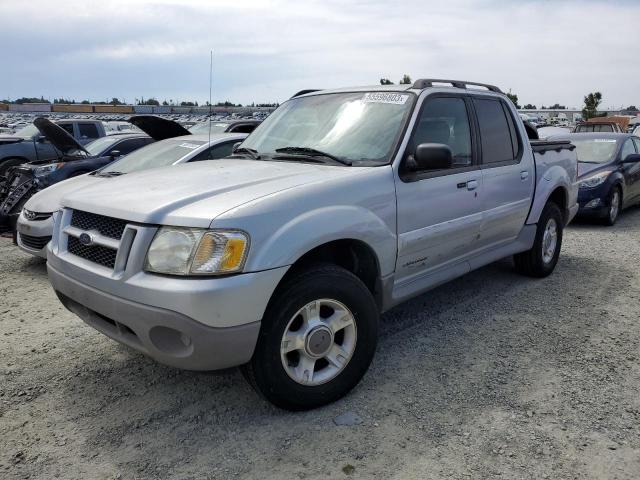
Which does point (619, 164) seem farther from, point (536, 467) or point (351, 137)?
point (536, 467)

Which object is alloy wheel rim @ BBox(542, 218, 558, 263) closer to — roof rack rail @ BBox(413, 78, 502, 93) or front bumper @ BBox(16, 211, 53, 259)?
roof rack rail @ BBox(413, 78, 502, 93)

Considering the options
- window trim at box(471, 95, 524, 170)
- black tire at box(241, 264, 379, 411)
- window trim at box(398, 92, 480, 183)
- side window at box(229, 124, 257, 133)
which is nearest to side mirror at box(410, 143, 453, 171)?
window trim at box(398, 92, 480, 183)

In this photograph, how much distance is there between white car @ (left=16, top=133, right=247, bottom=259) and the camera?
568cm

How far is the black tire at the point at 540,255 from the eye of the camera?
522 cm

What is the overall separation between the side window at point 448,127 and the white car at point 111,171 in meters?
2.79

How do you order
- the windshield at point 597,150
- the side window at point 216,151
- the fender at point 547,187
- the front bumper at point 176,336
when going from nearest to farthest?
the front bumper at point 176,336 < the fender at point 547,187 < the side window at point 216,151 < the windshield at point 597,150

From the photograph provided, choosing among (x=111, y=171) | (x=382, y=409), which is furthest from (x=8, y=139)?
(x=382, y=409)

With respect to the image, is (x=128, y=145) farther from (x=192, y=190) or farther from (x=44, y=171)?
(x=192, y=190)

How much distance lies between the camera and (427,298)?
15.9ft

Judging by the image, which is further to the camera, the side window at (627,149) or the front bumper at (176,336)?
Answer: the side window at (627,149)

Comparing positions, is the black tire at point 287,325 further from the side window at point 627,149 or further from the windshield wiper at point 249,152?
the side window at point 627,149

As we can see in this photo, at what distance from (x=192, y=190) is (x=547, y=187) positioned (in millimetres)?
3735

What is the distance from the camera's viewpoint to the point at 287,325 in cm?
272

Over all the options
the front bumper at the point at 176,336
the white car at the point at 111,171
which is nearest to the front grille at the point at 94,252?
the front bumper at the point at 176,336
